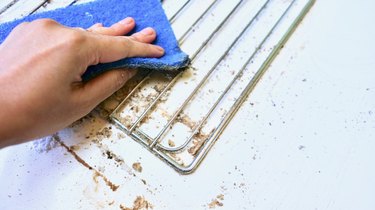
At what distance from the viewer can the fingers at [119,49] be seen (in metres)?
0.55

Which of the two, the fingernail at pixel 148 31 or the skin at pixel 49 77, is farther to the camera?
the fingernail at pixel 148 31

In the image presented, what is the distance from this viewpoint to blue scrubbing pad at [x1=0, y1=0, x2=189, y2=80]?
2.08 ft

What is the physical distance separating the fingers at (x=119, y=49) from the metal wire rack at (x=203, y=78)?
0.06m

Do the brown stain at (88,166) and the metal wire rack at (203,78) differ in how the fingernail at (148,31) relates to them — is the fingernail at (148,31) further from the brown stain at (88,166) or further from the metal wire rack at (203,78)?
the brown stain at (88,166)

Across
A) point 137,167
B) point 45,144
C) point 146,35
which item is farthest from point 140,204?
point 146,35

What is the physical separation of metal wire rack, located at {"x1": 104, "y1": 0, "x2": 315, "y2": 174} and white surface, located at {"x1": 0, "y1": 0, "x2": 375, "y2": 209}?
25 millimetres

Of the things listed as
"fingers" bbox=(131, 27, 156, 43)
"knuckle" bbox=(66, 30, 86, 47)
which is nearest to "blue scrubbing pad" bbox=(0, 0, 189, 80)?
"fingers" bbox=(131, 27, 156, 43)

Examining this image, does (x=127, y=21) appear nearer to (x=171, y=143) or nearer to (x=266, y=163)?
(x=171, y=143)

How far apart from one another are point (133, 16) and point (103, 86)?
176 millimetres

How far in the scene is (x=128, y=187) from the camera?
0.57m

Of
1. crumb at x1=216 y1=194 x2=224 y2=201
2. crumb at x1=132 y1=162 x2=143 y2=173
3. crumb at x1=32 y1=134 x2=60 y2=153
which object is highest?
crumb at x1=216 y1=194 x2=224 y2=201

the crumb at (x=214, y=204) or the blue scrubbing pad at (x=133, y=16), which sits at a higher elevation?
the blue scrubbing pad at (x=133, y=16)

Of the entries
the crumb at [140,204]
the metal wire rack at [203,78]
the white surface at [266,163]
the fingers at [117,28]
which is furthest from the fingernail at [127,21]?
the crumb at [140,204]

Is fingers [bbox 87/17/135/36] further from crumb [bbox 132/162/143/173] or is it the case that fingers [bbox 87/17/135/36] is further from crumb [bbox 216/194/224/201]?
crumb [bbox 216/194/224/201]
